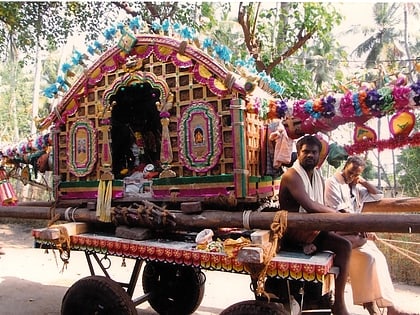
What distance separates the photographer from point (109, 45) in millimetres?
4793

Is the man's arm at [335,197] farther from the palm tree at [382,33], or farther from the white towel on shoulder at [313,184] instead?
the palm tree at [382,33]

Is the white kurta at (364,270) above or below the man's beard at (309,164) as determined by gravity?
below

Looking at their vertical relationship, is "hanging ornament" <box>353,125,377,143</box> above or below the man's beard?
above

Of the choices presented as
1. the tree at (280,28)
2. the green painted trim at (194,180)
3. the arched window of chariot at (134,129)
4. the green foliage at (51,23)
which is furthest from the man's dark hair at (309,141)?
the green foliage at (51,23)

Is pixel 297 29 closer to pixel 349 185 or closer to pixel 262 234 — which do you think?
pixel 349 185

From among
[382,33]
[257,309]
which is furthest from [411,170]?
[257,309]

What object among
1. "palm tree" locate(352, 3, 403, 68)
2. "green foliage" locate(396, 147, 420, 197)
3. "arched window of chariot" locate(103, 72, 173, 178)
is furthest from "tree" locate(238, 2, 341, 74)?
"palm tree" locate(352, 3, 403, 68)

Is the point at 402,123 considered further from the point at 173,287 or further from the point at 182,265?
the point at 173,287

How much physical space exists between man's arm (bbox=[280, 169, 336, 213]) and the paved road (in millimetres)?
2733

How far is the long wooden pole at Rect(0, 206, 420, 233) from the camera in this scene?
3096 mm

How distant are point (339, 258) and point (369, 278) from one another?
61 centimetres

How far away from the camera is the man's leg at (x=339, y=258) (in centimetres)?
352

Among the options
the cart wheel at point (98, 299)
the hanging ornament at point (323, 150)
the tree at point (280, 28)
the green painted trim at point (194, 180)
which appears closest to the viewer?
the hanging ornament at point (323, 150)

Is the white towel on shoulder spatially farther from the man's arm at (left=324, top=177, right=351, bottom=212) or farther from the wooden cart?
the wooden cart
